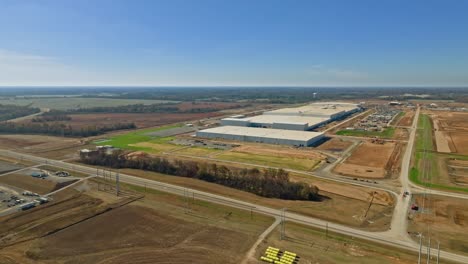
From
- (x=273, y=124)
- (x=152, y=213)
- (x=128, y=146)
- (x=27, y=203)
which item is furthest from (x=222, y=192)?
(x=273, y=124)

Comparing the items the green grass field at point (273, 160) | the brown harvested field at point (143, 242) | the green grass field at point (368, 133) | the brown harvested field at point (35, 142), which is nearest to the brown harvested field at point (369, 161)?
the green grass field at point (273, 160)

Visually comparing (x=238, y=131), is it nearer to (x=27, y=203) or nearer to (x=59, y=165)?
(x=59, y=165)

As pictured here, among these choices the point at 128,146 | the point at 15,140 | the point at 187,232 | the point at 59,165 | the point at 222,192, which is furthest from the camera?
the point at 15,140

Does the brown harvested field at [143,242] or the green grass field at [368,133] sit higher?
the green grass field at [368,133]

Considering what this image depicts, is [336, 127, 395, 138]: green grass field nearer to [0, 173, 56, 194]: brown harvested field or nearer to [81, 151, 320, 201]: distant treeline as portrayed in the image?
[81, 151, 320, 201]: distant treeline

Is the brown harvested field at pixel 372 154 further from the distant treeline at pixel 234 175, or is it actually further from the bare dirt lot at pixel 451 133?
the distant treeline at pixel 234 175

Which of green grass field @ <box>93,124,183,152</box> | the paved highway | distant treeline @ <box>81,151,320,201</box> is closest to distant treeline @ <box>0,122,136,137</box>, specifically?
green grass field @ <box>93,124,183,152</box>
